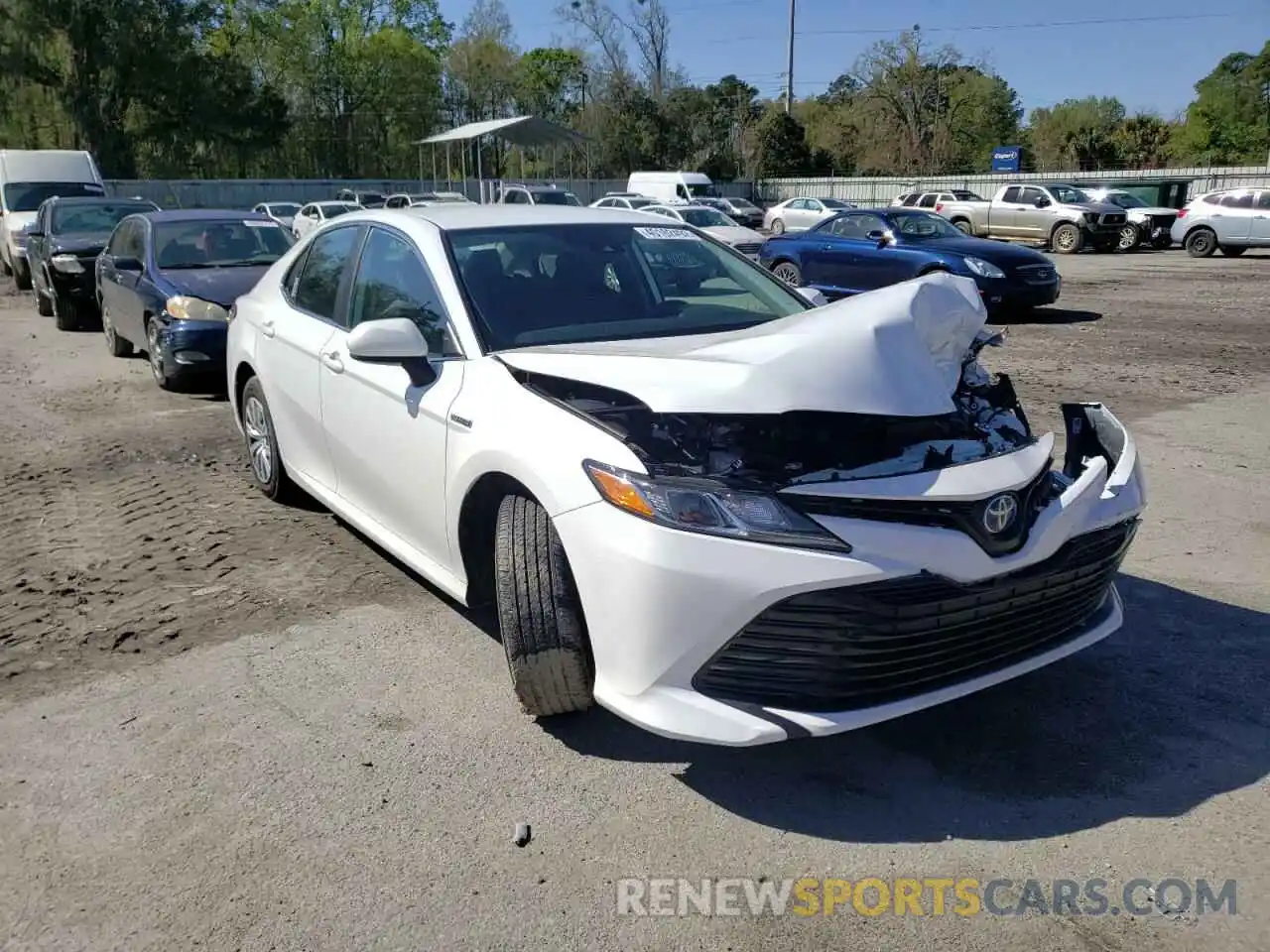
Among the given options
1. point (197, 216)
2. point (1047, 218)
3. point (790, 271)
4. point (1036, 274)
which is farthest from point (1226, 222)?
point (197, 216)

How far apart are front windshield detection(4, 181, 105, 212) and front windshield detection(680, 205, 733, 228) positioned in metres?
12.0

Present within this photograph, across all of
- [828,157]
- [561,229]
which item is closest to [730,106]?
[828,157]

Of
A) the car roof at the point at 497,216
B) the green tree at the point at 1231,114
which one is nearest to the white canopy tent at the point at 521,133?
the car roof at the point at 497,216

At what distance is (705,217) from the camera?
75.4 ft

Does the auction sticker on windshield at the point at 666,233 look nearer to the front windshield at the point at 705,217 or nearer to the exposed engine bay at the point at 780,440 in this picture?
the exposed engine bay at the point at 780,440

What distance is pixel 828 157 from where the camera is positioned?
2562 inches

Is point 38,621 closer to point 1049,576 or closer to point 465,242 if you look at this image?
point 465,242

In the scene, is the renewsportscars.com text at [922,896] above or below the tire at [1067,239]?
below

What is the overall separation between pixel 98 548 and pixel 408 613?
1.95 m

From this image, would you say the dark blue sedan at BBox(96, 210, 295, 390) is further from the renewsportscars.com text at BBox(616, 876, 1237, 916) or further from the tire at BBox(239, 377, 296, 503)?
the renewsportscars.com text at BBox(616, 876, 1237, 916)

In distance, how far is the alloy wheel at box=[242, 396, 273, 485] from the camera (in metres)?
5.67

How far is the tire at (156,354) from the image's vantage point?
9.13 m

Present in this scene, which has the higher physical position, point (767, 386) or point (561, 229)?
point (561, 229)

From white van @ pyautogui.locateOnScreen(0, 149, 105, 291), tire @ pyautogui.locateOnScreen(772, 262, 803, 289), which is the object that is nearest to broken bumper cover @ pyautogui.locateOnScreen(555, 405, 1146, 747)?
tire @ pyautogui.locateOnScreen(772, 262, 803, 289)
